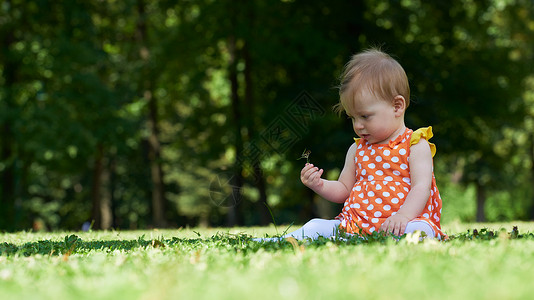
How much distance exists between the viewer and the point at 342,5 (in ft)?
55.2

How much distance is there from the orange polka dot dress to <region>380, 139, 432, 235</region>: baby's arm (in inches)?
3.1

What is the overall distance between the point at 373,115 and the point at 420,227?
96 cm

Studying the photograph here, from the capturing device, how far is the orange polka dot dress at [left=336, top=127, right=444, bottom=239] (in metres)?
4.56

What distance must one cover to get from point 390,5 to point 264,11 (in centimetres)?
390

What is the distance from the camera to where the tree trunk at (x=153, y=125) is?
787 inches

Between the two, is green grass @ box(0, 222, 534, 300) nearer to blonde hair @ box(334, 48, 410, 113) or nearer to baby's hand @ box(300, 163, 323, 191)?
baby's hand @ box(300, 163, 323, 191)

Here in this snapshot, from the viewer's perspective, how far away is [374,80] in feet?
15.1

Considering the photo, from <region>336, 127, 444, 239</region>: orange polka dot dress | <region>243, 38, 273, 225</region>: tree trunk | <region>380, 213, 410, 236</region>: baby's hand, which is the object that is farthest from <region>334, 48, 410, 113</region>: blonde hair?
<region>243, 38, 273, 225</region>: tree trunk

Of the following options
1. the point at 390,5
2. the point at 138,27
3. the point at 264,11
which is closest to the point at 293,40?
the point at 264,11

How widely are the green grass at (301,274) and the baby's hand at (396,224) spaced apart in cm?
47

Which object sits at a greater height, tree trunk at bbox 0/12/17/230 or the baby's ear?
tree trunk at bbox 0/12/17/230

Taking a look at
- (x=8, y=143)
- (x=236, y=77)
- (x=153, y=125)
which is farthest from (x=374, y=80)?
(x=153, y=125)

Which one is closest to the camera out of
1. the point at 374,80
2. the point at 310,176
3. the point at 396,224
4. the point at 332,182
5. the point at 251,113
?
the point at 396,224

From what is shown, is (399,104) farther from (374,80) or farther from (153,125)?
(153,125)
